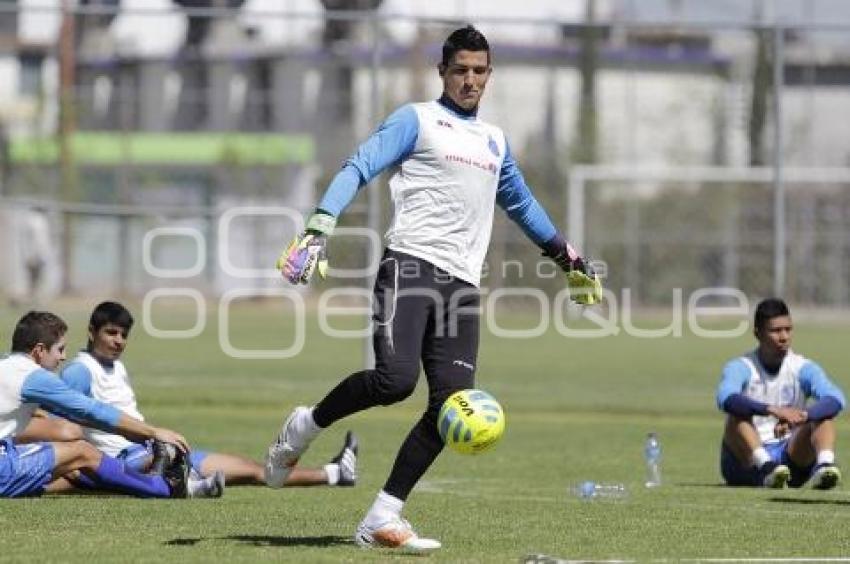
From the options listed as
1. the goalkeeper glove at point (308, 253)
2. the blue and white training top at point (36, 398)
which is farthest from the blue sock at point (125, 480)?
the goalkeeper glove at point (308, 253)

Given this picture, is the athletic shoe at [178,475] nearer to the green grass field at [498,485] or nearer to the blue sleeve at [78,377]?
the green grass field at [498,485]

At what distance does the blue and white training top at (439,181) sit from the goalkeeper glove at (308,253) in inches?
21.1

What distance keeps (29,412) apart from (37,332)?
1.55ft

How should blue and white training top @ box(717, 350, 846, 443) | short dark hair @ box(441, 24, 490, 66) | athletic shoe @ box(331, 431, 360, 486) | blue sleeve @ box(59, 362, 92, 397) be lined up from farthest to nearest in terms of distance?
blue and white training top @ box(717, 350, 846, 443)
athletic shoe @ box(331, 431, 360, 486)
blue sleeve @ box(59, 362, 92, 397)
short dark hair @ box(441, 24, 490, 66)

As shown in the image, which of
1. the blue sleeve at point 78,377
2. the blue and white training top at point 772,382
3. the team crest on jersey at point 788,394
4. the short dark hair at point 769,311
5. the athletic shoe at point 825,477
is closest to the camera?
the blue sleeve at point 78,377

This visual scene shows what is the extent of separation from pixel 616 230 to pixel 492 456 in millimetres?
23662

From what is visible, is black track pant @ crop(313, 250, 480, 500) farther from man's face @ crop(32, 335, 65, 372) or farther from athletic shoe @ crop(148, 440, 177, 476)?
man's face @ crop(32, 335, 65, 372)

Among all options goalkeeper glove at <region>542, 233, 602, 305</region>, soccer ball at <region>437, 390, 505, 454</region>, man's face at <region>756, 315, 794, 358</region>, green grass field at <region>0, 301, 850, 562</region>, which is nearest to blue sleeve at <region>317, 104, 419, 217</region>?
soccer ball at <region>437, 390, 505, 454</region>

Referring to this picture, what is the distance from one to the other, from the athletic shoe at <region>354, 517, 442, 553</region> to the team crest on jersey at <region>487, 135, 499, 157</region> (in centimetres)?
177

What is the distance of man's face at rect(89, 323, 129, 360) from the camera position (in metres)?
12.9

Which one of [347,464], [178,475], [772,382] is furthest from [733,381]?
[178,475]

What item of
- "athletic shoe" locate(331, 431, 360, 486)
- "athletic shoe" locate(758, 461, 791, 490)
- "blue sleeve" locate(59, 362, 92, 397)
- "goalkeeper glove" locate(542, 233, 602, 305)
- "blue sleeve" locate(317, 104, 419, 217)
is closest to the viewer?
"blue sleeve" locate(317, 104, 419, 217)

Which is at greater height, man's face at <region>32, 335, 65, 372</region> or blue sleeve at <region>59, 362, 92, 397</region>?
man's face at <region>32, 335, 65, 372</region>

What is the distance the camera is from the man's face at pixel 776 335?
555 inches
